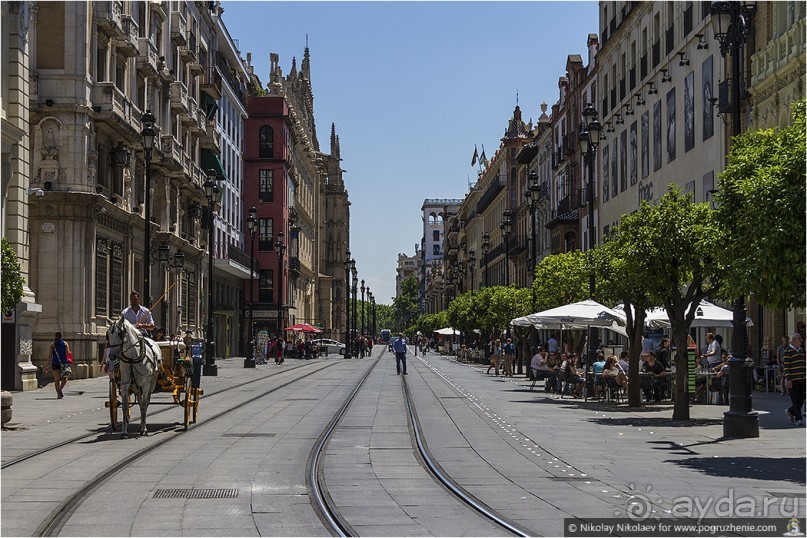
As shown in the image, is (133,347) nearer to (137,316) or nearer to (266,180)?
(137,316)

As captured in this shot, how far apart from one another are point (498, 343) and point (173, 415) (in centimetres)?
3320

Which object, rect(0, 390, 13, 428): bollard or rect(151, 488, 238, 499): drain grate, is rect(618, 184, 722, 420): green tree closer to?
rect(0, 390, 13, 428): bollard

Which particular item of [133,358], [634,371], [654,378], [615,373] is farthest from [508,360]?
[133,358]

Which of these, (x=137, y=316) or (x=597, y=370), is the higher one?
(x=137, y=316)

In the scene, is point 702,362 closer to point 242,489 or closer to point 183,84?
point 242,489

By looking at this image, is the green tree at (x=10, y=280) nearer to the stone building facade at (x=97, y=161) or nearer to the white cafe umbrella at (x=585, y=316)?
the stone building facade at (x=97, y=161)

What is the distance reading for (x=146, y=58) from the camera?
157ft

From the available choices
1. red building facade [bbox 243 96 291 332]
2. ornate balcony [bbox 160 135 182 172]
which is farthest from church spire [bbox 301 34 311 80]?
ornate balcony [bbox 160 135 182 172]

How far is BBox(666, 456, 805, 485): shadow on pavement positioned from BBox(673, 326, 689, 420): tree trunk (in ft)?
23.2

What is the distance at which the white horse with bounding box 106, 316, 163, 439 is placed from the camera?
672 inches

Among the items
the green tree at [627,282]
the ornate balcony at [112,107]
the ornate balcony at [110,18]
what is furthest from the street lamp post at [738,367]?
the ornate balcony at [110,18]

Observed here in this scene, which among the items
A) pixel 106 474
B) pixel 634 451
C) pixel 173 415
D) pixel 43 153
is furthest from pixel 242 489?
pixel 43 153

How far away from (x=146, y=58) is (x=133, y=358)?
1298 inches

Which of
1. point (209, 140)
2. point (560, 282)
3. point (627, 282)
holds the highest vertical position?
point (209, 140)
